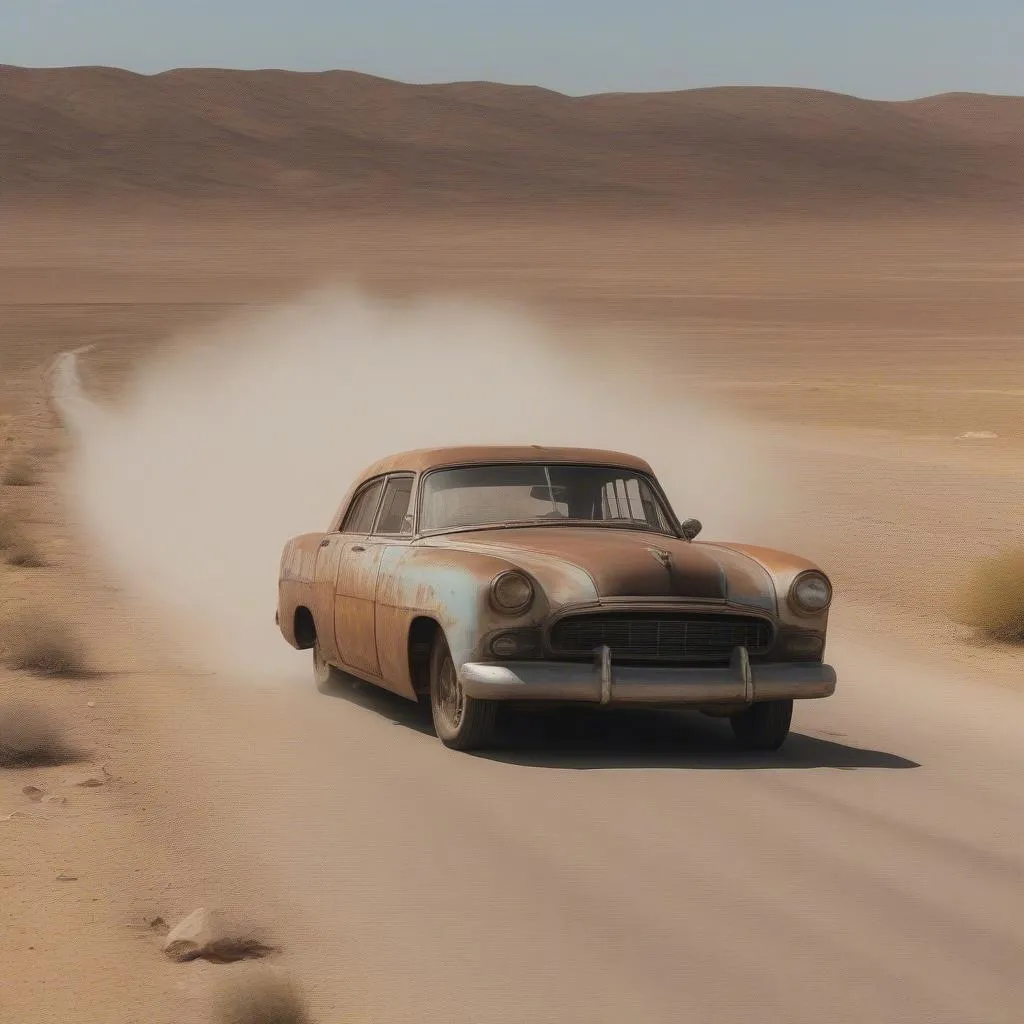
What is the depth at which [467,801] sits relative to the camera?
26.5 ft

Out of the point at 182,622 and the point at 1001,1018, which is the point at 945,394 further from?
the point at 1001,1018

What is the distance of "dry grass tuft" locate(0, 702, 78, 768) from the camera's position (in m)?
8.86

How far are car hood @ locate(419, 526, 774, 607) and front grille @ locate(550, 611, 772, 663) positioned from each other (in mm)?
110

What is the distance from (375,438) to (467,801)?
2305cm

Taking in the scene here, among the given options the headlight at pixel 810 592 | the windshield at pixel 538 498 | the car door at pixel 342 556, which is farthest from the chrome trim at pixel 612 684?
the car door at pixel 342 556

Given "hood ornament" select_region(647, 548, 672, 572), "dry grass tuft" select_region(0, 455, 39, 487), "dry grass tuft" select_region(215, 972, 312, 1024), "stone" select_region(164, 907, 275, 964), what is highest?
"hood ornament" select_region(647, 548, 672, 572)

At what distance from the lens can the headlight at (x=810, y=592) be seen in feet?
30.1

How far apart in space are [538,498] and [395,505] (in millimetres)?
796

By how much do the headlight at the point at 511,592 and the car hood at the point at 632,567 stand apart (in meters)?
0.13

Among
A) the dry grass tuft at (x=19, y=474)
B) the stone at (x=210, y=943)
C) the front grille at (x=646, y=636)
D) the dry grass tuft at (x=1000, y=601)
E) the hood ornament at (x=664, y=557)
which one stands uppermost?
the hood ornament at (x=664, y=557)

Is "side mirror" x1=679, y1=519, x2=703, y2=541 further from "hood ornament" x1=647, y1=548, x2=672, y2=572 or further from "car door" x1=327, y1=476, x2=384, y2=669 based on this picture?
"car door" x1=327, y1=476, x2=384, y2=669

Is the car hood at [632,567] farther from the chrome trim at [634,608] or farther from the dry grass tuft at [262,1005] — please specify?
the dry grass tuft at [262,1005]

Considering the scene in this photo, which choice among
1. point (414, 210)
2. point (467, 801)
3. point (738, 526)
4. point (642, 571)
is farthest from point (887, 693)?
point (414, 210)

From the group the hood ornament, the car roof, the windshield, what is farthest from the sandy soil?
the car roof
